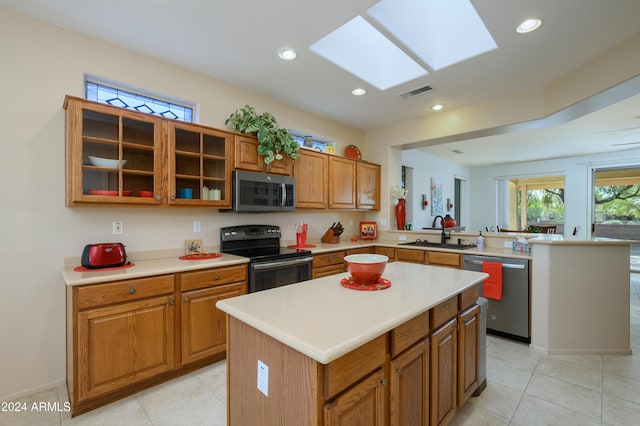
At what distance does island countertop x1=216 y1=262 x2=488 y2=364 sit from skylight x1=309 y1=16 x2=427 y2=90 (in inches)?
82.3

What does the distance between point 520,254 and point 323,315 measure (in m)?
2.86

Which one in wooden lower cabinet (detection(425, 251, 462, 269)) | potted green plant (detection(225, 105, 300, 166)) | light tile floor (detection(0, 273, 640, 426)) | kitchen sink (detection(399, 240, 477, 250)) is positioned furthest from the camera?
kitchen sink (detection(399, 240, 477, 250))

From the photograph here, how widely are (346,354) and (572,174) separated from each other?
8.18 metres

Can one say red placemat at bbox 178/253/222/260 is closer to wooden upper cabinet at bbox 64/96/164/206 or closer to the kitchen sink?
wooden upper cabinet at bbox 64/96/164/206

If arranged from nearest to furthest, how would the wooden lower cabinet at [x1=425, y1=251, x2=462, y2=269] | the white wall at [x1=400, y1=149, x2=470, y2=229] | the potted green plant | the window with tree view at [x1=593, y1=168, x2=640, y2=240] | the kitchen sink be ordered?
1. the potted green plant
2. the wooden lower cabinet at [x1=425, y1=251, x2=462, y2=269]
3. the kitchen sink
4. the white wall at [x1=400, y1=149, x2=470, y2=229]
5. the window with tree view at [x1=593, y1=168, x2=640, y2=240]

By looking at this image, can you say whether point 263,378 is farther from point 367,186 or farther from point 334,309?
point 367,186

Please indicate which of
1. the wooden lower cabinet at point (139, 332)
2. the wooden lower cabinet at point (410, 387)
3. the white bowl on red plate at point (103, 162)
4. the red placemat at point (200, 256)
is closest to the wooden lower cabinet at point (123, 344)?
the wooden lower cabinet at point (139, 332)

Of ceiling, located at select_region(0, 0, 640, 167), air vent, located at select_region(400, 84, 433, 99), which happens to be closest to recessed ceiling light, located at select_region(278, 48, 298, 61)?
ceiling, located at select_region(0, 0, 640, 167)

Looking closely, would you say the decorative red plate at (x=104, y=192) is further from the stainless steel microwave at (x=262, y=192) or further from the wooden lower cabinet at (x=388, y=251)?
the wooden lower cabinet at (x=388, y=251)

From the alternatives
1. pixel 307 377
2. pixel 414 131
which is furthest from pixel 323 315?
pixel 414 131

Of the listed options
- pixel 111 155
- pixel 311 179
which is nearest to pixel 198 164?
pixel 111 155

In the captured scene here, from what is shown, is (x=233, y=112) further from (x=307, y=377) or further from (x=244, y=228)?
(x=307, y=377)

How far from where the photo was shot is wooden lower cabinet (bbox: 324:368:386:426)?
3.11 ft

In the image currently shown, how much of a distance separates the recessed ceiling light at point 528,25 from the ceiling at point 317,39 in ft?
0.14
